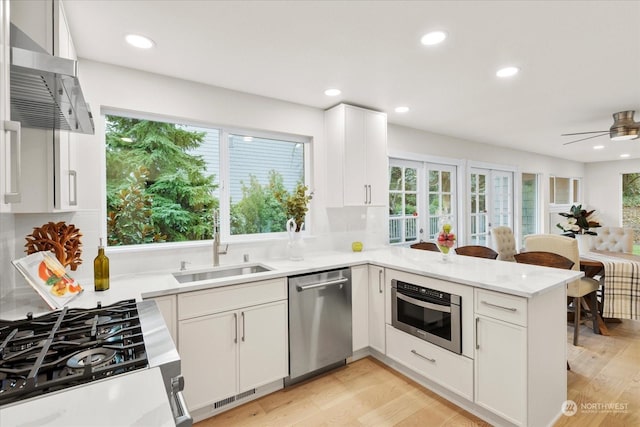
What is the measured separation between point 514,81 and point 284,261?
248cm

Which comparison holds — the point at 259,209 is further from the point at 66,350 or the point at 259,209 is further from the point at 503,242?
the point at 503,242

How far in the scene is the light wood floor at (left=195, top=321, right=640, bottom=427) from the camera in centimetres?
201

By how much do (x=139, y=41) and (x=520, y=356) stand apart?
2.90m

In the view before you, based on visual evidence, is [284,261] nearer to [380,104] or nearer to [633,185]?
[380,104]

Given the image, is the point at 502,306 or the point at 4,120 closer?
the point at 4,120

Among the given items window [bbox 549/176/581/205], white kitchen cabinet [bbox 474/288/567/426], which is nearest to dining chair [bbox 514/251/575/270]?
white kitchen cabinet [bbox 474/288/567/426]

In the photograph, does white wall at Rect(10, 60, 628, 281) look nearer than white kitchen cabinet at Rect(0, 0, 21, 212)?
No

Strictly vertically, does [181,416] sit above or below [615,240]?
below

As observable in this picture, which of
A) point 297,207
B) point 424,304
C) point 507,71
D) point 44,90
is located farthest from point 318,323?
point 507,71

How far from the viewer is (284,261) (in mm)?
2797

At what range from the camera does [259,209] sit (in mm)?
3025

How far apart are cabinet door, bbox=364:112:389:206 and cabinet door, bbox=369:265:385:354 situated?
87 centimetres

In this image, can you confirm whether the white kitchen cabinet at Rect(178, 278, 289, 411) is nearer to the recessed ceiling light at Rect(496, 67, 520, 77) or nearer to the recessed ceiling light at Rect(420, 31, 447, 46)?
the recessed ceiling light at Rect(420, 31, 447, 46)

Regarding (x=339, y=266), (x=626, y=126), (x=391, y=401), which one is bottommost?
(x=391, y=401)
